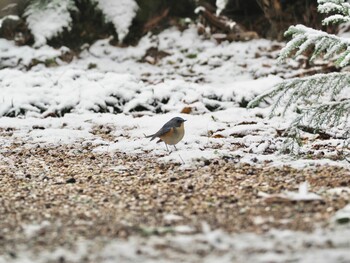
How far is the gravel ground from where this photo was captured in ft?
8.84

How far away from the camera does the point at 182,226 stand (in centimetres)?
275

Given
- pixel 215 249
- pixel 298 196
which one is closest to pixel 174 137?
pixel 298 196

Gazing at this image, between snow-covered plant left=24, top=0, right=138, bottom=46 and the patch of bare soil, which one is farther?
snow-covered plant left=24, top=0, right=138, bottom=46

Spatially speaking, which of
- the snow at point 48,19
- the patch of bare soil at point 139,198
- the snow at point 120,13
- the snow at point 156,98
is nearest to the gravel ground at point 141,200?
the patch of bare soil at point 139,198

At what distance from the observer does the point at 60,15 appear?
28.9 feet

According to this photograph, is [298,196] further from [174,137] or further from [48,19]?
[48,19]

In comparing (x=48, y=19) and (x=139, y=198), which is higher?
(x=48, y=19)

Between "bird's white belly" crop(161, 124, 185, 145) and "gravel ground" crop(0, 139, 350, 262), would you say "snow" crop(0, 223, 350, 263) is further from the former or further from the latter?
"bird's white belly" crop(161, 124, 185, 145)

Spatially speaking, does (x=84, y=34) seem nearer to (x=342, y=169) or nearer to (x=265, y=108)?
(x=265, y=108)

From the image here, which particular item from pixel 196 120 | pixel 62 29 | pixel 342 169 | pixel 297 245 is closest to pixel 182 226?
pixel 297 245

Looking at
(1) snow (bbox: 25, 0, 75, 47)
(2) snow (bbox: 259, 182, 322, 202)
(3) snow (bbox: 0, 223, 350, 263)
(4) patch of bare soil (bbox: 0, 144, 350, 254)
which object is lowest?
(4) patch of bare soil (bbox: 0, 144, 350, 254)

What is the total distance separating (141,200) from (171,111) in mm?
3034

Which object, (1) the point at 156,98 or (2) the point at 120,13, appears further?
(2) the point at 120,13

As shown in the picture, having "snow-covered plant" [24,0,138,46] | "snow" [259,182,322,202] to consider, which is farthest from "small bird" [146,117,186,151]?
"snow-covered plant" [24,0,138,46]
